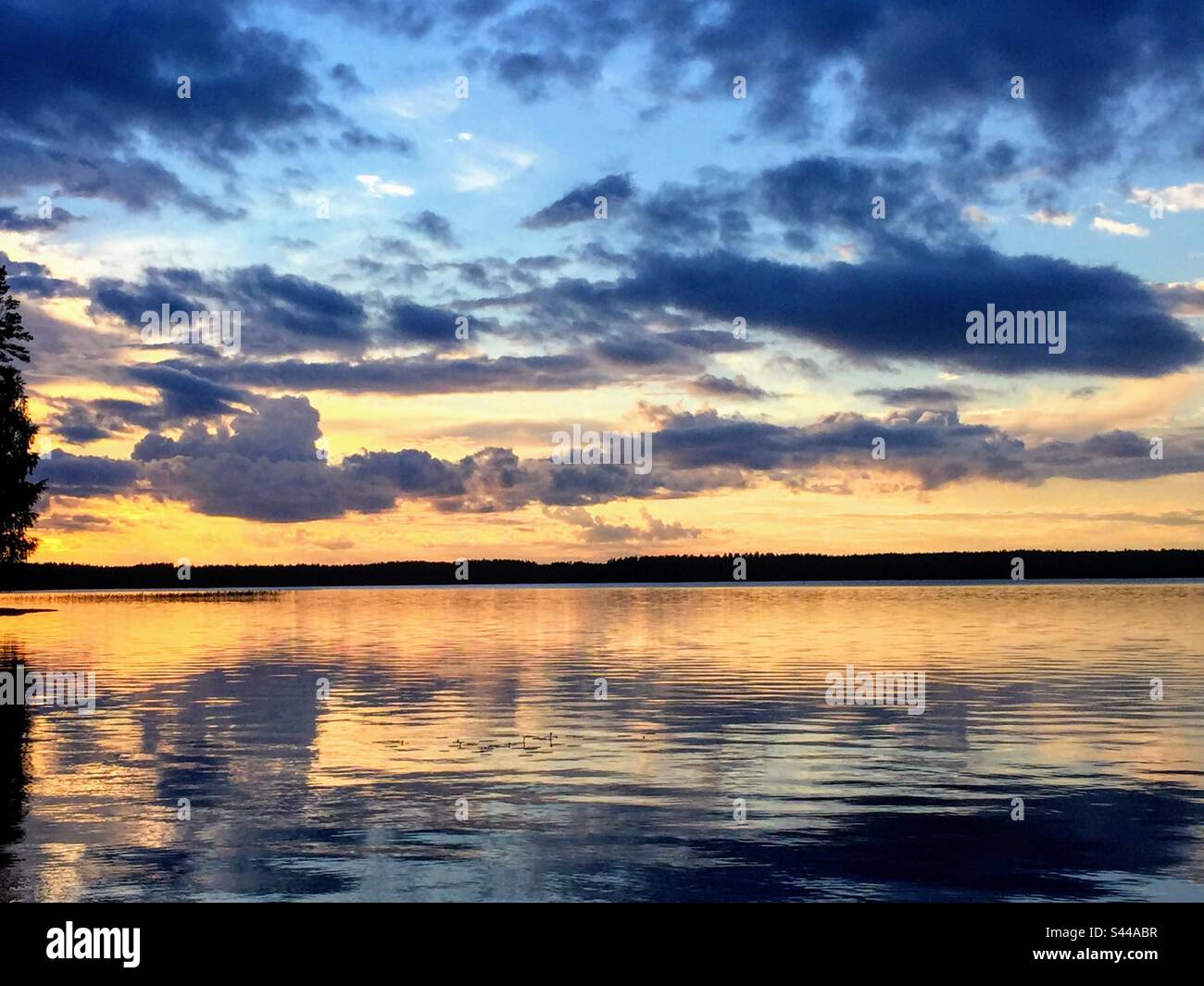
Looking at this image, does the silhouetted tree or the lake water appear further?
the silhouetted tree

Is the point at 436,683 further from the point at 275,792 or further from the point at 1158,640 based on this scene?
the point at 1158,640

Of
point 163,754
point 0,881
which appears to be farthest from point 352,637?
point 0,881

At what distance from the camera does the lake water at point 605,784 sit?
18531mm

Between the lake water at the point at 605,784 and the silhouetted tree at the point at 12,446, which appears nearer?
the lake water at the point at 605,784

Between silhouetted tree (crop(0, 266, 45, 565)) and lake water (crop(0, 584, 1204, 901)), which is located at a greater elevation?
silhouetted tree (crop(0, 266, 45, 565))

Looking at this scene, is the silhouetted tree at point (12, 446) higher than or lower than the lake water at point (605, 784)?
higher

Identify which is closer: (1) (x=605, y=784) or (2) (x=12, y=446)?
(1) (x=605, y=784)

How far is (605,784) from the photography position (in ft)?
87.5

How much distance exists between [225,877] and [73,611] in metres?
137

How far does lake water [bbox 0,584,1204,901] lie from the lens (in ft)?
60.8
